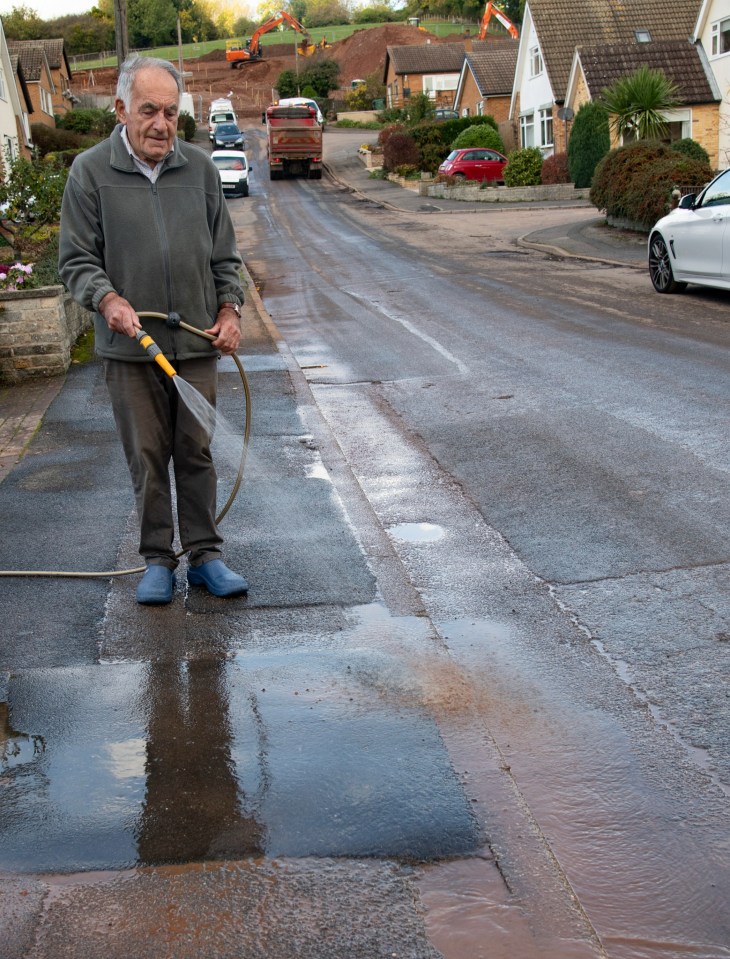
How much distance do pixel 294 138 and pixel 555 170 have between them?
16171 millimetres

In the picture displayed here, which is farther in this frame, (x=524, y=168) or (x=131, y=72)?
(x=524, y=168)

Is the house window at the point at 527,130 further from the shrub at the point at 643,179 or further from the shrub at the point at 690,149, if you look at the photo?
the shrub at the point at 643,179

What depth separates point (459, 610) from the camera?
15.6 ft

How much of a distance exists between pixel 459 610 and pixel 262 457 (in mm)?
3123

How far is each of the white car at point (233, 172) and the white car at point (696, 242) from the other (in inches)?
1245

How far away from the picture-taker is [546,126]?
48.0 metres

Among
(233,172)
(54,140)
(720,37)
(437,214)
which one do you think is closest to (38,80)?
(54,140)

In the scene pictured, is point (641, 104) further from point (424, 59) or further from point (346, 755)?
point (424, 59)

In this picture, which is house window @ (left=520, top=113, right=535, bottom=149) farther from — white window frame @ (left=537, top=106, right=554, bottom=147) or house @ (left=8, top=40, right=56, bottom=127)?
house @ (left=8, top=40, right=56, bottom=127)

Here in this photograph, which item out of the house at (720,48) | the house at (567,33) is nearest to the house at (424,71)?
the house at (567,33)

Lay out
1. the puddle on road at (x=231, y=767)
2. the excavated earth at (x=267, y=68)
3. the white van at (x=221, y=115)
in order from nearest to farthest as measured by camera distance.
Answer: the puddle on road at (x=231, y=767) < the white van at (x=221, y=115) < the excavated earth at (x=267, y=68)

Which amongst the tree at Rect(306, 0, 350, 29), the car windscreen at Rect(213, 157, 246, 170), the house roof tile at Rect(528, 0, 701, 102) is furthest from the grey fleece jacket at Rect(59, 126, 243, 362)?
the tree at Rect(306, 0, 350, 29)

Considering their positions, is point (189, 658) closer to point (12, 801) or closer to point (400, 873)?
point (12, 801)

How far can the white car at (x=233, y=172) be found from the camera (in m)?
45.5
